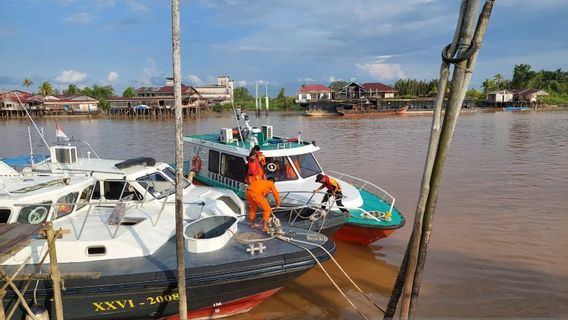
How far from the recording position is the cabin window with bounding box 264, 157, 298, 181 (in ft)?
33.4

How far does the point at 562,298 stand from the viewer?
24.5 feet

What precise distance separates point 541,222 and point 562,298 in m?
4.76

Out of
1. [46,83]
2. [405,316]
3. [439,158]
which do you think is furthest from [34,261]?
[46,83]

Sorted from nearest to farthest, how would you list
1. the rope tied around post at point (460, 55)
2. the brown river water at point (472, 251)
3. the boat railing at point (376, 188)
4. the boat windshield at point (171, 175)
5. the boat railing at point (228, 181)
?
the rope tied around post at point (460, 55), the brown river water at point (472, 251), the boat windshield at point (171, 175), the boat railing at point (376, 188), the boat railing at point (228, 181)

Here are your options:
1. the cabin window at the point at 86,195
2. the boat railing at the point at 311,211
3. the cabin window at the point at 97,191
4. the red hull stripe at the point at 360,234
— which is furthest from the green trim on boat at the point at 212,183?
the cabin window at the point at 86,195

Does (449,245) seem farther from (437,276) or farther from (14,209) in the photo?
(14,209)

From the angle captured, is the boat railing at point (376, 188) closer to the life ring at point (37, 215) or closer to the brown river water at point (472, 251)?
the brown river water at point (472, 251)

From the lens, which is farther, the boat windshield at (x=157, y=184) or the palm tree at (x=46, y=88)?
the palm tree at (x=46, y=88)

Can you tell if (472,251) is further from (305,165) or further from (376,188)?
(376,188)

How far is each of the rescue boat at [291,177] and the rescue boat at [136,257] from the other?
6.76 ft

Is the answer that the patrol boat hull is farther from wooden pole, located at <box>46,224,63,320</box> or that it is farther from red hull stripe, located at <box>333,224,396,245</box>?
red hull stripe, located at <box>333,224,396,245</box>

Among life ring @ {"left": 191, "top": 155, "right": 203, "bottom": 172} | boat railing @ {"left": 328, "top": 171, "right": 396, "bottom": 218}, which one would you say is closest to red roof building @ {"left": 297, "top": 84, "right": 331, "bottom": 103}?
boat railing @ {"left": 328, "top": 171, "right": 396, "bottom": 218}

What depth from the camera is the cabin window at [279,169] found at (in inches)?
401

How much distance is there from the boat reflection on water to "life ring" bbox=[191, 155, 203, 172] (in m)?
5.07
